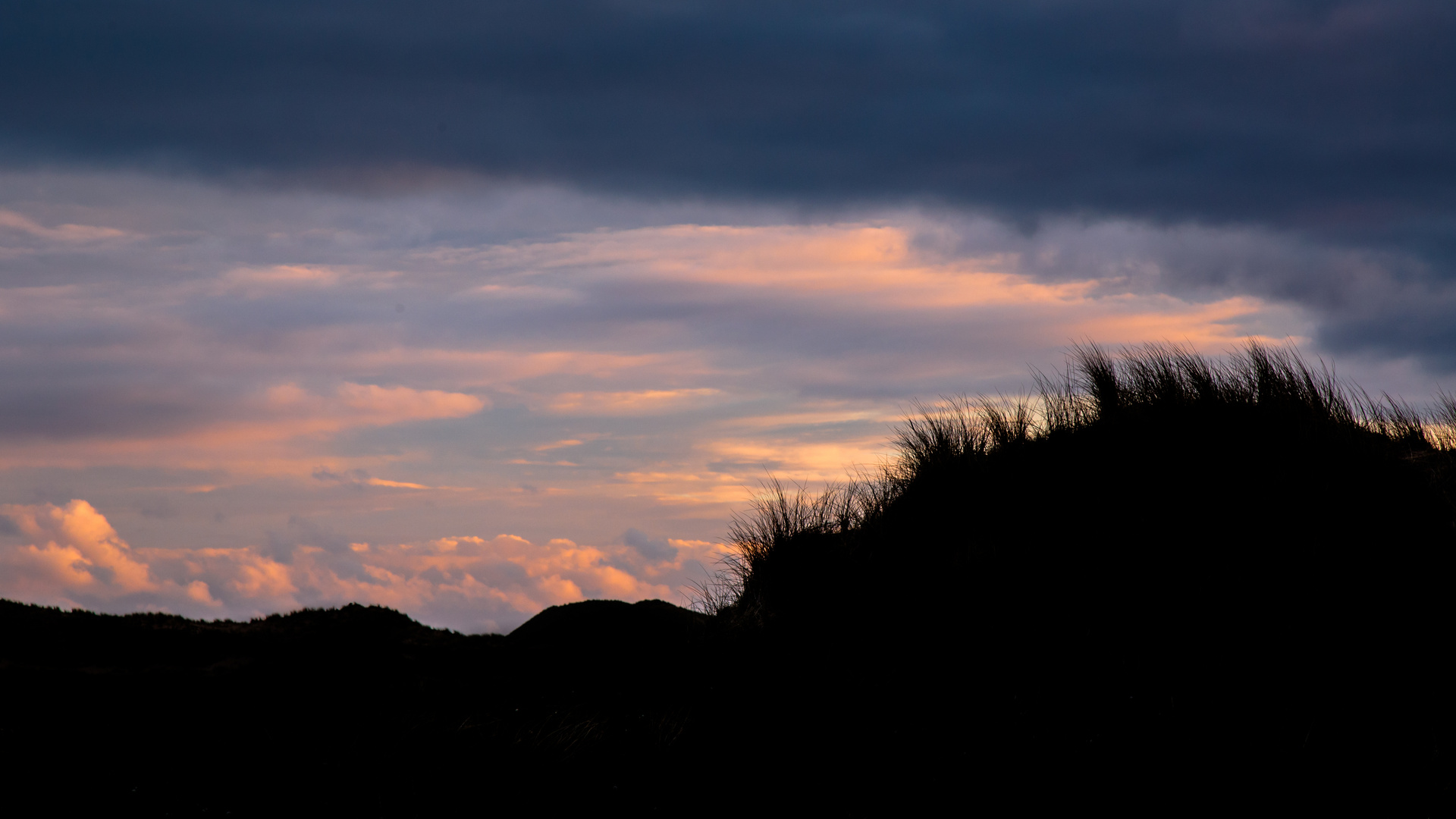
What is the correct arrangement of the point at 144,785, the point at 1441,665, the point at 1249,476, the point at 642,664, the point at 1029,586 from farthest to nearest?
the point at 1249,476, the point at 1029,586, the point at 642,664, the point at 1441,665, the point at 144,785

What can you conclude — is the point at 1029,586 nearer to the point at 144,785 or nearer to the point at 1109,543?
the point at 1109,543

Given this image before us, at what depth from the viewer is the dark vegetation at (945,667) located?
23.2ft

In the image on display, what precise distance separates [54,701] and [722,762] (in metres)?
5.02

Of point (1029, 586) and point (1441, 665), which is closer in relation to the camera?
point (1441, 665)

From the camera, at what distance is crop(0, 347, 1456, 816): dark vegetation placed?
7.08 metres

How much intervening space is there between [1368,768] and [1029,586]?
3.75m

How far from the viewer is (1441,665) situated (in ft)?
28.5

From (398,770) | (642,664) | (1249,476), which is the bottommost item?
(398,770)

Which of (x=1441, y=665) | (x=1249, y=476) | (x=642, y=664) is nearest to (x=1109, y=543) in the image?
(x=1249, y=476)

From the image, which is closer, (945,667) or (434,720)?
(434,720)

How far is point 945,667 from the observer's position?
952 cm

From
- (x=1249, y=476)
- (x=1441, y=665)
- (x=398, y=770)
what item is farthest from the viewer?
(x=1249, y=476)

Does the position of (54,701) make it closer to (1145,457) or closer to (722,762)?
(722,762)

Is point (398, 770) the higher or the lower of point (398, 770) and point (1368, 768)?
the higher
